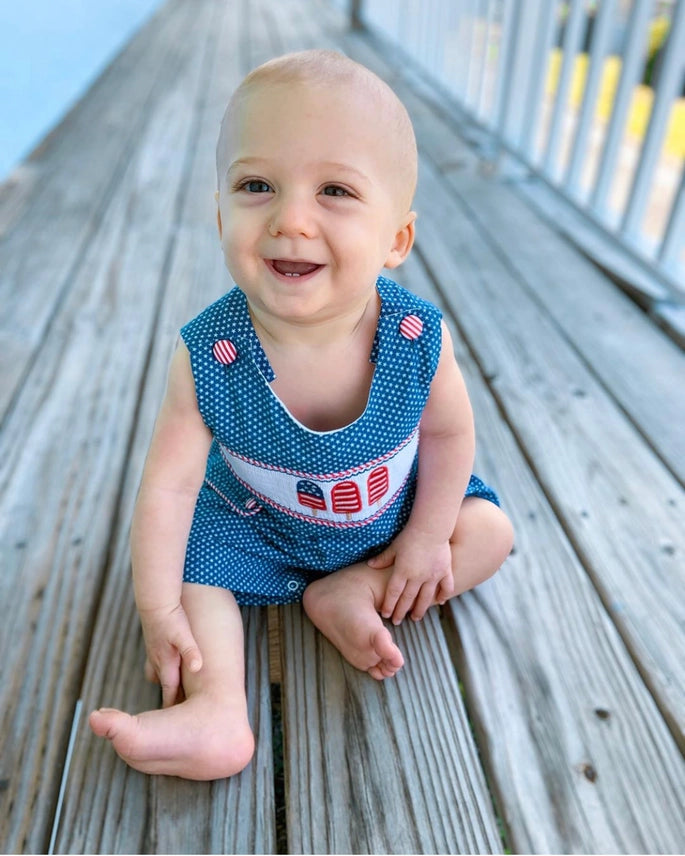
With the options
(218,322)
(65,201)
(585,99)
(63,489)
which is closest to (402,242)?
(218,322)

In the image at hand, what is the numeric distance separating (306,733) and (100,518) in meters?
0.48

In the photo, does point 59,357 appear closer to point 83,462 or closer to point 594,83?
point 83,462

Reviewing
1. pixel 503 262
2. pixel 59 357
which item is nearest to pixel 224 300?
pixel 59 357

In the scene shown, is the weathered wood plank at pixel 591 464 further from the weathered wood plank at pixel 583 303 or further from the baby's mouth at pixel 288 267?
the baby's mouth at pixel 288 267

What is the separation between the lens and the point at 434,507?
0.91 metres

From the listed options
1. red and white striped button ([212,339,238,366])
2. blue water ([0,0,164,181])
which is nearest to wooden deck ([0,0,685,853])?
red and white striped button ([212,339,238,366])

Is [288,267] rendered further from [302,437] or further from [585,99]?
[585,99]

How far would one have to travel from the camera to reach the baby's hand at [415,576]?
0.90 m

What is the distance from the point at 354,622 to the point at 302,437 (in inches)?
9.5

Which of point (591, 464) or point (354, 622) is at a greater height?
point (354, 622)

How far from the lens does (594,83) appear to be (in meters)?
2.00

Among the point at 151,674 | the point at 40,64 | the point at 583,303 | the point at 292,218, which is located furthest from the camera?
the point at 40,64

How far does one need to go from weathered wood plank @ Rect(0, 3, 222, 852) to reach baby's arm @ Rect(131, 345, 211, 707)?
0.46 ft

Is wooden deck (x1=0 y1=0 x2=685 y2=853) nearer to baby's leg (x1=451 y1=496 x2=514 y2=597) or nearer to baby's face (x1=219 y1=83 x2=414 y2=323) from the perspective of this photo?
baby's leg (x1=451 y1=496 x2=514 y2=597)
